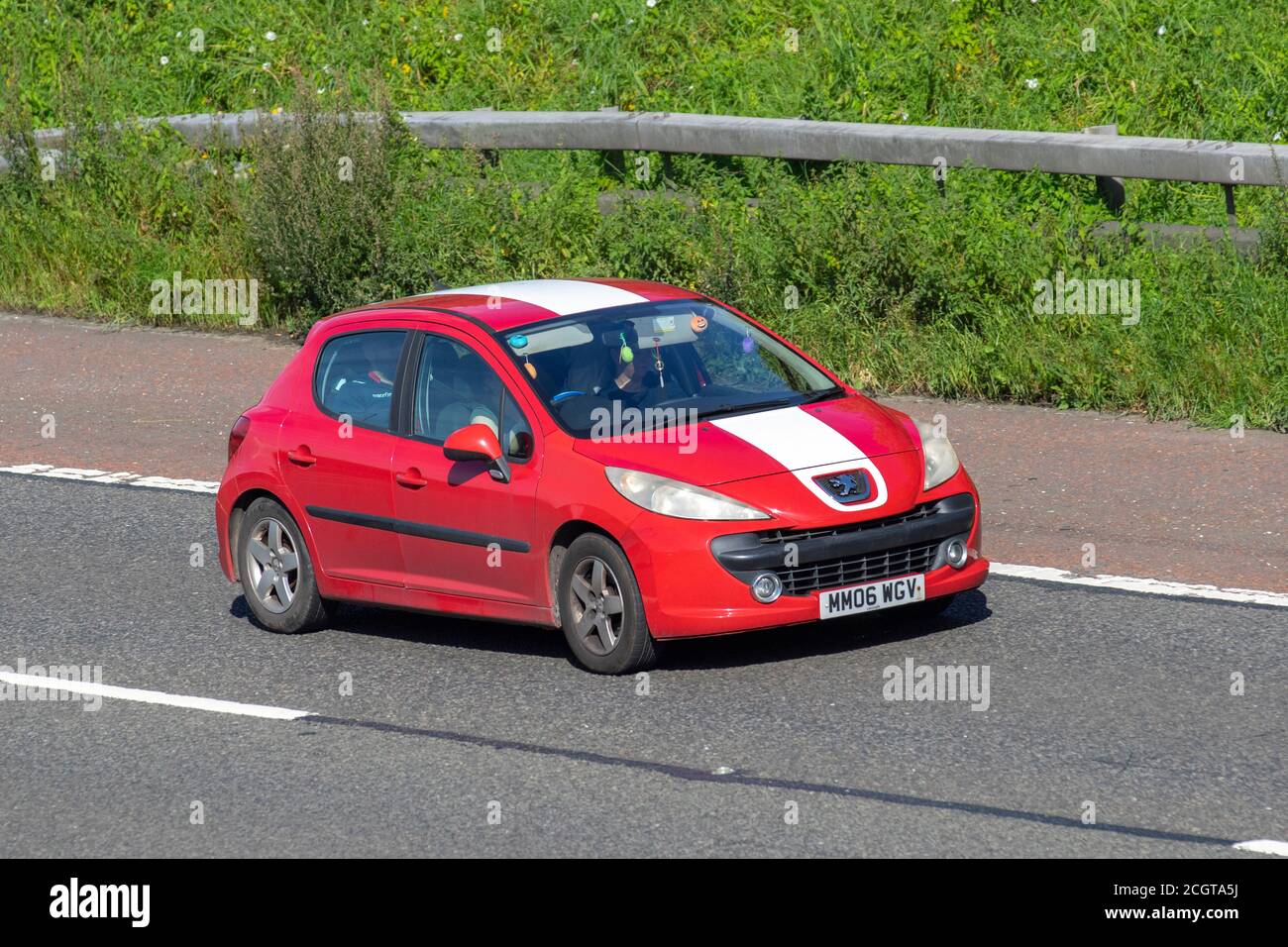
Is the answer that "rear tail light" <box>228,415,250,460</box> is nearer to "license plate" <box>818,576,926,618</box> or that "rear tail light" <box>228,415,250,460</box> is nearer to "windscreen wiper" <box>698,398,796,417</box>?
"windscreen wiper" <box>698,398,796,417</box>

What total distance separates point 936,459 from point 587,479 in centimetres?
151

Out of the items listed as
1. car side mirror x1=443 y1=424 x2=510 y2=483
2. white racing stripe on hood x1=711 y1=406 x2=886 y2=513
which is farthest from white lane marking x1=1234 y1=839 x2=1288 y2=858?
car side mirror x1=443 y1=424 x2=510 y2=483

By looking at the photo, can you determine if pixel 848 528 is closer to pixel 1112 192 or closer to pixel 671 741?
pixel 671 741

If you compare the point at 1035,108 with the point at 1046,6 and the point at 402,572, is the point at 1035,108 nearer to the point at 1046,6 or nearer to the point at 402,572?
the point at 1046,6

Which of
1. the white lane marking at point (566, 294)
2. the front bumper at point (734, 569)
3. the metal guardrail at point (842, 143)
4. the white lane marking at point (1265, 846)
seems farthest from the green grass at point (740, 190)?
the white lane marking at point (1265, 846)

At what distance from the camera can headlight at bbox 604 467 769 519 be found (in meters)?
8.35

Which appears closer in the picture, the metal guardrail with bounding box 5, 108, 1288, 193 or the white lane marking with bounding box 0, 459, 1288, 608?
the white lane marking with bounding box 0, 459, 1288, 608

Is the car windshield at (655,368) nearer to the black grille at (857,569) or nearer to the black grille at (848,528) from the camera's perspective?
the black grille at (848,528)

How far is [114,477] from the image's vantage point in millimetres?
13391

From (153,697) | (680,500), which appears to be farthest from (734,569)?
(153,697)

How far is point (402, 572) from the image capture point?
9.38 meters

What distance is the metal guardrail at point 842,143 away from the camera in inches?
510

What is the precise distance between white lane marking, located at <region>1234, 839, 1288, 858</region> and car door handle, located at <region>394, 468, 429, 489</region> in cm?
404

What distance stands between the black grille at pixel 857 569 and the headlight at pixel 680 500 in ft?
0.95
